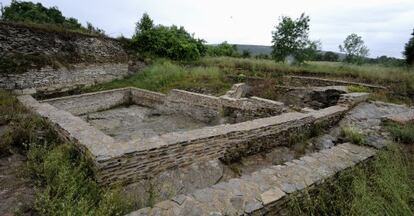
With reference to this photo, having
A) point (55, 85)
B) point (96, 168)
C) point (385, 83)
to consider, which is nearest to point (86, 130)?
point (96, 168)

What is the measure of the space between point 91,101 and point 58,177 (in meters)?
6.60

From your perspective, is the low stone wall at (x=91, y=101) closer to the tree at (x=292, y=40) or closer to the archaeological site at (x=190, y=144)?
the archaeological site at (x=190, y=144)

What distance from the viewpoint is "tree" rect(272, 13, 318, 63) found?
13.7m

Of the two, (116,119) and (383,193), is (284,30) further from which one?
(383,193)

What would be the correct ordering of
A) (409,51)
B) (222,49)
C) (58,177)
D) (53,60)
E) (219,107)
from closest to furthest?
(58,177) → (219,107) → (53,60) → (409,51) → (222,49)

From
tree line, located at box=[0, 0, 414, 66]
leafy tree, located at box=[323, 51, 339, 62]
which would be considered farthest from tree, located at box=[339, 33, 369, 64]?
leafy tree, located at box=[323, 51, 339, 62]

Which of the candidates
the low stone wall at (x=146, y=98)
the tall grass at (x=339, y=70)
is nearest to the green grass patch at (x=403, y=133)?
the tall grass at (x=339, y=70)

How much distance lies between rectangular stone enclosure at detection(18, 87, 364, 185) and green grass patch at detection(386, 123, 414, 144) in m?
1.53

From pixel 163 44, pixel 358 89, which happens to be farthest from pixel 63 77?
pixel 358 89

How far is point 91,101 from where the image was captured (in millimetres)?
9188

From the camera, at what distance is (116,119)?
8.26 meters

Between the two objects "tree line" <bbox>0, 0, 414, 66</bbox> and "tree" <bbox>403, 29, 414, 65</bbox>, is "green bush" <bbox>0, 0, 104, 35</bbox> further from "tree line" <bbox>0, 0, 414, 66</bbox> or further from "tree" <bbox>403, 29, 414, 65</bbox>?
"tree" <bbox>403, 29, 414, 65</bbox>

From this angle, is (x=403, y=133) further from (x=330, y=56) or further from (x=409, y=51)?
(x=330, y=56)

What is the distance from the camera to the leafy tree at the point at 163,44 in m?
14.9
